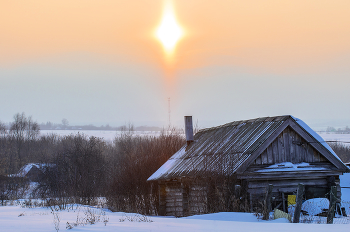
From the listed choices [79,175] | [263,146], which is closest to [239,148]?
[263,146]

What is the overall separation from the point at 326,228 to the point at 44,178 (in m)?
32.3

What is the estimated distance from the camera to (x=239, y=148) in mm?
16469

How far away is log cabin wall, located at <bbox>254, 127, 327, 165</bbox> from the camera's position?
15695 mm

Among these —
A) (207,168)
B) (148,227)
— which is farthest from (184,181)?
(148,227)

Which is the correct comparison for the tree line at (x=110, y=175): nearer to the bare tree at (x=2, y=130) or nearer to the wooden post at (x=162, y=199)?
A: the wooden post at (x=162, y=199)

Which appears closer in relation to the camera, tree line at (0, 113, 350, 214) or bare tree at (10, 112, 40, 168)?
tree line at (0, 113, 350, 214)

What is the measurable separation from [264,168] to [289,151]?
51.7 inches

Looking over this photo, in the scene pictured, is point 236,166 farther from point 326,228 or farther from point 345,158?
point 345,158

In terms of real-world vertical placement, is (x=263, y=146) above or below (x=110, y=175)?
above

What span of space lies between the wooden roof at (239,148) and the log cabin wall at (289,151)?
25 cm

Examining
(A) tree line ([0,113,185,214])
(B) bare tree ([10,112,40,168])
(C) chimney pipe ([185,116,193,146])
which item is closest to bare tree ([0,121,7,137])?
(B) bare tree ([10,112,40,168])

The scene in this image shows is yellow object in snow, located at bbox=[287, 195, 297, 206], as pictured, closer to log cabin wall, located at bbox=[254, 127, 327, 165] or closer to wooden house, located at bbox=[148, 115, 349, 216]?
wooden house, located at bbox=[148, 115, 349, 216]

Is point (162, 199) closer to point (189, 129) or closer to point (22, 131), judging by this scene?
point (189, 129)

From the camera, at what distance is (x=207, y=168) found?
52.7 ft
